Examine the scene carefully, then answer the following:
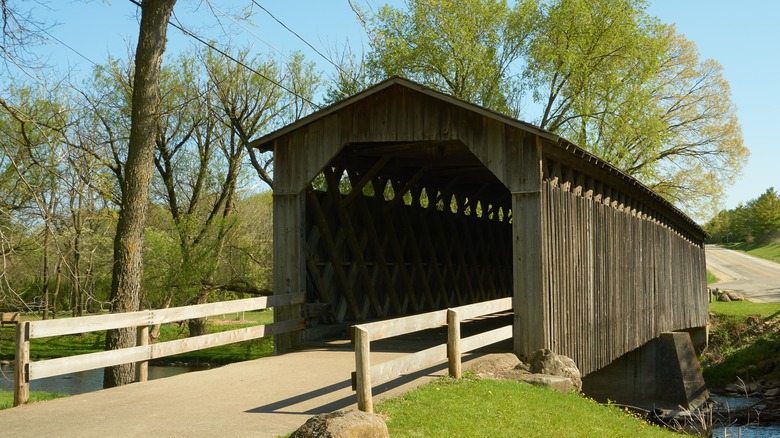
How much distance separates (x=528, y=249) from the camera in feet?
35.8

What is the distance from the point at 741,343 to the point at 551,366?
17.1 metres

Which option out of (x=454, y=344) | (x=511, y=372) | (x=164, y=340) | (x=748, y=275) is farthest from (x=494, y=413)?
(x=748, y=275)

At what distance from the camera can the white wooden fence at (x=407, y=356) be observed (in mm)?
6699

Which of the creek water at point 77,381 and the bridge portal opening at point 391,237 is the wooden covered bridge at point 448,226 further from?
the creek water at point 77,381

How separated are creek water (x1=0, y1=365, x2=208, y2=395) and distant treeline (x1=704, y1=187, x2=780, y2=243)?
46.0 m

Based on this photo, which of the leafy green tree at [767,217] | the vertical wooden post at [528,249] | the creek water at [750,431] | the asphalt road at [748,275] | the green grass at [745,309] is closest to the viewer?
the vertical wooden post at [528,249]

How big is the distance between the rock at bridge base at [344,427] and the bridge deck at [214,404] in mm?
621

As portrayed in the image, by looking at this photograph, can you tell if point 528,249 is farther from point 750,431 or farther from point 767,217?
point 767,217

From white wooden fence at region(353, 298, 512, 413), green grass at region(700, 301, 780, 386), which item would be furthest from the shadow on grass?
white wooden fence at region(353, 298, 512, 413)

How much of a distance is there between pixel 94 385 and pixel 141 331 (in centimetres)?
1521

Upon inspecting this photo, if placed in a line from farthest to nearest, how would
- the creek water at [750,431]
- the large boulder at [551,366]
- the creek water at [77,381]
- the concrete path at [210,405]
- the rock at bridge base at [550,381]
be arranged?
the creek water at [77,381], the creek water at [750,431], the large boulder at [551,366], the rock at bridge base at [550,381], the concrete path at [210,405]

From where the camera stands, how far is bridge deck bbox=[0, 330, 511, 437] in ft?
20.6

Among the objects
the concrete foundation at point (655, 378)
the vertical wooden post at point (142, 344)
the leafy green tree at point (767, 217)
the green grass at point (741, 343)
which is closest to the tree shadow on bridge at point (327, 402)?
the vertical wooden post at point (142, 344)

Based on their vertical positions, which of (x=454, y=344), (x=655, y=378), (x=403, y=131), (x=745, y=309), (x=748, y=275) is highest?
(x=403, y=131)
